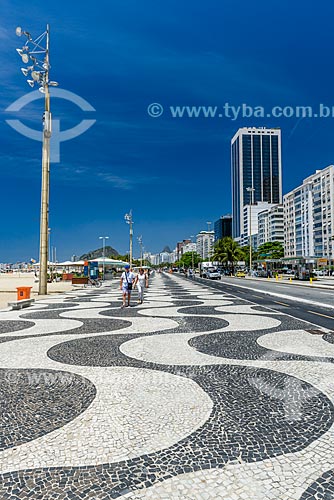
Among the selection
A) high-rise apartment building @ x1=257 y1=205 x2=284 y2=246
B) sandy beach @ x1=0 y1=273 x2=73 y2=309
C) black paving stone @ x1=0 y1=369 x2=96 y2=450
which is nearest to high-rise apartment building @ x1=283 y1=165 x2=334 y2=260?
high-rise apartment building @ x1=257 y1=205 x2=284 y2=246

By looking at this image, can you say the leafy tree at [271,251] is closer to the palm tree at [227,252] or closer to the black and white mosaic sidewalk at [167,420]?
the palm tree at [227,252]

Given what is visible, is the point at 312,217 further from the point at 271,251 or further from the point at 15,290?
the point at 15,290

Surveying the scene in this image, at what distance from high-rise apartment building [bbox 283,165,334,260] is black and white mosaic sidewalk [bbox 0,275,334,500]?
364 ft

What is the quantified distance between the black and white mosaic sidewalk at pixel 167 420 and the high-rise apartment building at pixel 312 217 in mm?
110802

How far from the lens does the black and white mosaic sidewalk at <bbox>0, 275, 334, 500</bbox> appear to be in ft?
8.79

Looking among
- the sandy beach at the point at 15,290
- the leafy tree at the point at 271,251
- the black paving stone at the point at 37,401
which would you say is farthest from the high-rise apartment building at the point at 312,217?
the black paving stone at the point at 37,401

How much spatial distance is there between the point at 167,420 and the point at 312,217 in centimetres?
12910

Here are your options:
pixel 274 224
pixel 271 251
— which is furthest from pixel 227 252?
pixel 274 224

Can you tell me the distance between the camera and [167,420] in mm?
3766

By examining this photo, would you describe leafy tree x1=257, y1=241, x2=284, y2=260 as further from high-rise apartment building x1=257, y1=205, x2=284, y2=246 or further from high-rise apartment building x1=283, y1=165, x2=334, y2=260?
high-rise apartment building x1=257, y1=205, x2=284, y2=246

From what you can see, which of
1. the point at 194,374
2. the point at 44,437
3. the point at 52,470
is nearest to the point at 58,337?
the point at 194,374

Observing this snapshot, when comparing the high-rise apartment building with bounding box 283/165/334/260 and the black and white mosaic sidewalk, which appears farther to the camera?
the high-rise apartment building with bounding box 283/165/334/260

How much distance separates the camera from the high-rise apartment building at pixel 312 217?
375ft

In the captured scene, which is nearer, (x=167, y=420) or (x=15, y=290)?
(x=167, y=420)
